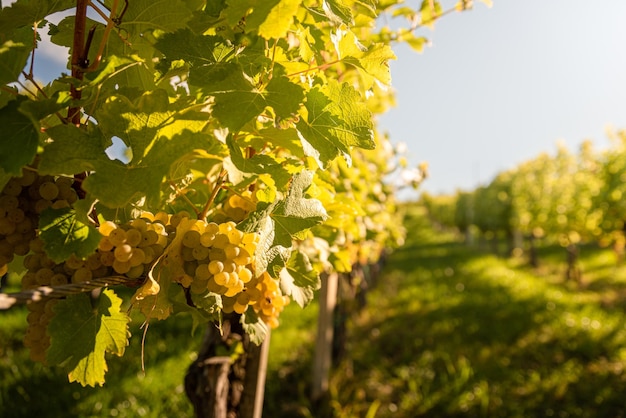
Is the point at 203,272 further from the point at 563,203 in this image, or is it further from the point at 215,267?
the point at 563,203

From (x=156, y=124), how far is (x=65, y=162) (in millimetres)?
179

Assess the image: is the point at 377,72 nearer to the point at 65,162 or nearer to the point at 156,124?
the point at 156,124

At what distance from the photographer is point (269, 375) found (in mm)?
5391

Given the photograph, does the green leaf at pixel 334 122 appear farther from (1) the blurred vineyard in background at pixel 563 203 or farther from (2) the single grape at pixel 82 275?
(1) the blurred vineyard in background at pixel 563 203

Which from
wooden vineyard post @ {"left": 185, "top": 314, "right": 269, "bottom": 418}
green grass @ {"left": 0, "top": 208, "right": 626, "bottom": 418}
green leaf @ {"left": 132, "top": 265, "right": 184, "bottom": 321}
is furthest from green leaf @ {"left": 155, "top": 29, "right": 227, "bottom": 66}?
green grass @ {"left": 0, "top": 208, "right": 626, "bottom": 418}

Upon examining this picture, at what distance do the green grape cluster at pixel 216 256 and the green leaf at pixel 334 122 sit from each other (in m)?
0.25

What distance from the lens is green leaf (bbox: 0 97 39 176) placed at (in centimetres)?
78

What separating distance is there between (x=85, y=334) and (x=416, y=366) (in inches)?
245

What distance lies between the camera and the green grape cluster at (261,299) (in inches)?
43.4

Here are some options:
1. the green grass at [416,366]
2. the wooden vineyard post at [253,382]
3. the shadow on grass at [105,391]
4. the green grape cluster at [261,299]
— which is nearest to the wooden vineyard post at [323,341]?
the green grass at [416,366]

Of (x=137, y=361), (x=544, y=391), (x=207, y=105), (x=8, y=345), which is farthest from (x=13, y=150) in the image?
(x=544, y=391)

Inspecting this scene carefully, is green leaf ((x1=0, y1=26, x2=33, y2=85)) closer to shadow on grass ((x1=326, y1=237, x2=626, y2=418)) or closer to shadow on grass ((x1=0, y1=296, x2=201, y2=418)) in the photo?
shadow on grass ((x1=0, y1=296, x2=201, y2=418))

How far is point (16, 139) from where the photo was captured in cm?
80

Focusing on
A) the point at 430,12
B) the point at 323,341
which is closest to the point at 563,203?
the point at 323,341
